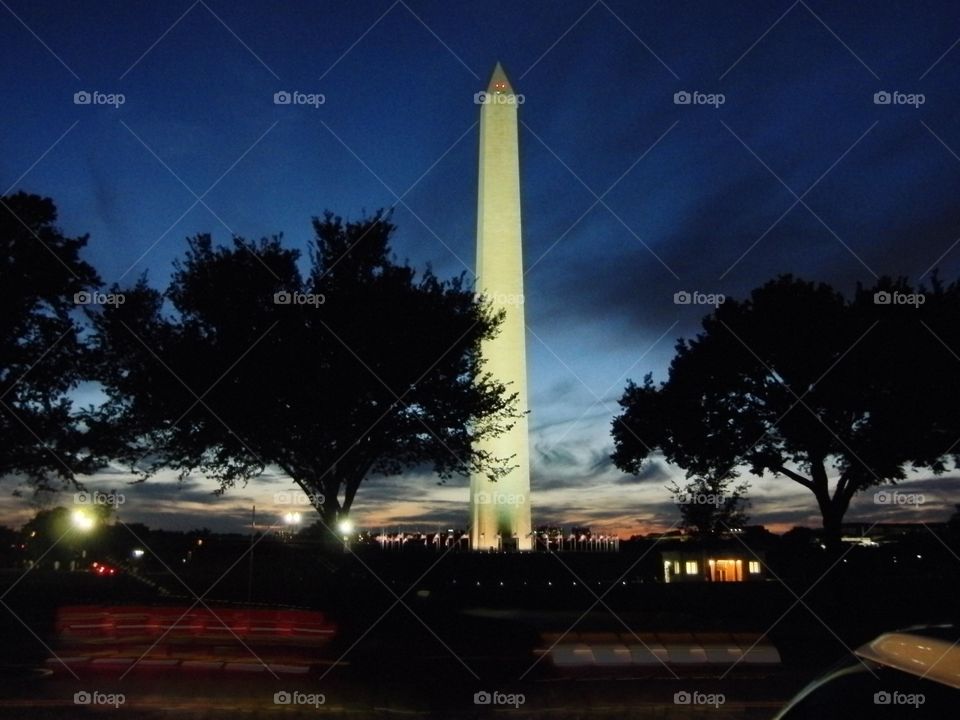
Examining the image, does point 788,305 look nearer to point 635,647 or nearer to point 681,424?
point 681,424

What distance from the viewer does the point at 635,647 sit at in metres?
14.2

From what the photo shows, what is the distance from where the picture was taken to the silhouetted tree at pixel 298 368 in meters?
26.8

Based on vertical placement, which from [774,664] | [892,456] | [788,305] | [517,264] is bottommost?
[774,664]

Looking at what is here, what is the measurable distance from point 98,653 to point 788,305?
92.3 feet

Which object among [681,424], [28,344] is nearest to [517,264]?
[681,424]
